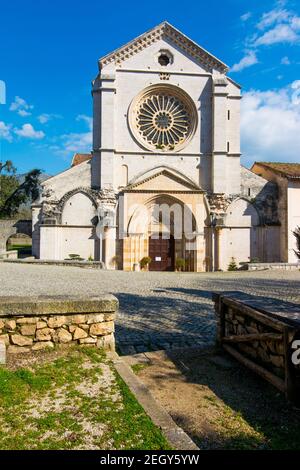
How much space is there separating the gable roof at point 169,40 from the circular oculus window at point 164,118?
2796 millimetres

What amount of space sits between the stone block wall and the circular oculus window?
67.3 ft

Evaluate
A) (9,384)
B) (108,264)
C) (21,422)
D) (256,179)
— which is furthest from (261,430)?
(256,179)

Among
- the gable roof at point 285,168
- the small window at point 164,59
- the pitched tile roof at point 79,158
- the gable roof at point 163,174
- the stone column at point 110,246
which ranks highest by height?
the small window at point 164,59

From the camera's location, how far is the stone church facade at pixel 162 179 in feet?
76.4

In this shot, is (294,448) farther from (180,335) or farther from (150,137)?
(150,137)

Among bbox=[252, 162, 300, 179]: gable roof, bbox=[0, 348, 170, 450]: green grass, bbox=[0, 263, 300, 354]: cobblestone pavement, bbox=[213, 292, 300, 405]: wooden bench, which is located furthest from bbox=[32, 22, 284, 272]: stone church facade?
bbox=[0, 348, 170, 450]: green grass

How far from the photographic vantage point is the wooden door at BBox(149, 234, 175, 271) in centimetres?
2442

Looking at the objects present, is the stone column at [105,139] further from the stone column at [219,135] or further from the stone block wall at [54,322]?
the stone block wall at [54,322]

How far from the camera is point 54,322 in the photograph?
4953mm

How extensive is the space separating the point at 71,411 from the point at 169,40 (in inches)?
1035

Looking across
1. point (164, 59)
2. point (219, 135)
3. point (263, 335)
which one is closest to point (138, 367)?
point (263, 335)

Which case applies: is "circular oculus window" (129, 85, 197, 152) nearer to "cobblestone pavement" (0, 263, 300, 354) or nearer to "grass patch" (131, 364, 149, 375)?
"cobblestone pavement" (0, 263, 300, 354)

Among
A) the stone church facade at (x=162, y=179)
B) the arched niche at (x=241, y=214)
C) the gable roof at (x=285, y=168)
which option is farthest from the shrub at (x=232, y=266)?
the gable roof at (x=285, y=168)

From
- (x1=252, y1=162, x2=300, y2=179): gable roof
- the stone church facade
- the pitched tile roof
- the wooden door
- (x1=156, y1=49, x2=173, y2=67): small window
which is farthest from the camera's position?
the pitched tile roof
